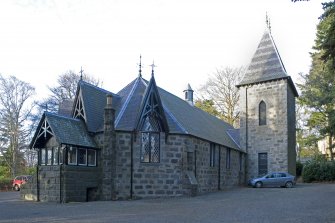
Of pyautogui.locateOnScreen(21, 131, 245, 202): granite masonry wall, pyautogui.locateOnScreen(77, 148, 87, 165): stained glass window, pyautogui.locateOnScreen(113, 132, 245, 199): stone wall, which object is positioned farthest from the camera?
pyautogui.locateOnScreen(113, 132, 245, 199): stone wall

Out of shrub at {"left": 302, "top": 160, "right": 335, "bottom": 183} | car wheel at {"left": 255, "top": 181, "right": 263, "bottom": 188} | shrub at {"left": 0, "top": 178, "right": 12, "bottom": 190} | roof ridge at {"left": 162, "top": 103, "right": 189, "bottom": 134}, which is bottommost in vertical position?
shrub at {"left": 0, "top": 178, "right": 12, "bottom": 190}

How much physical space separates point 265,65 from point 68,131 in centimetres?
2257

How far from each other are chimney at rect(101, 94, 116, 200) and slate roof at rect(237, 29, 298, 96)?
18.9m

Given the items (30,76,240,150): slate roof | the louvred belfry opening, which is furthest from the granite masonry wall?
the louvred belfry opening

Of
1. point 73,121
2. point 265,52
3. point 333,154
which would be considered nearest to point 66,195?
point 73,121

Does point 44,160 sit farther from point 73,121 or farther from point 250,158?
point 250,158

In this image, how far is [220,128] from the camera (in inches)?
1553

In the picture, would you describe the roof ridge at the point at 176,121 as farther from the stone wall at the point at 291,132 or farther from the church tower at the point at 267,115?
the stone wall at the point at 291,132

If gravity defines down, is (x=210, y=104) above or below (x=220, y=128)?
above

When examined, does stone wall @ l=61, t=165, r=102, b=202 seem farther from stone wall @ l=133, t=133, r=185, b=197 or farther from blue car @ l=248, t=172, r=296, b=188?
blue car @ l=248, t=172, r=296, b=188

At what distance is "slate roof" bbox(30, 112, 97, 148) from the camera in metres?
22.4

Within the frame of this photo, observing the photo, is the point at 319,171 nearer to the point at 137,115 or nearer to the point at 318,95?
the point at 318,95

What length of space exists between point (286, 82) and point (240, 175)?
370 inches

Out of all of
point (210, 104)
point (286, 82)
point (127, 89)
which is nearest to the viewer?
point (127, 89)
